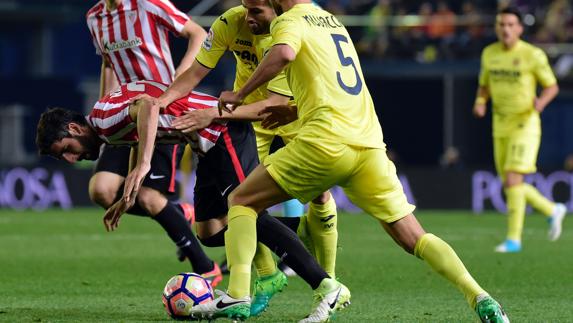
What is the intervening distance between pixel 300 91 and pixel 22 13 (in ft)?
83.9

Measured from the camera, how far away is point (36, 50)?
3189 cm

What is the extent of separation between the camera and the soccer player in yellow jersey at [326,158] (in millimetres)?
6230

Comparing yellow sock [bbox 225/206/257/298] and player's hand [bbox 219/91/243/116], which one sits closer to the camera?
player's hand [bbox 219/91/243/116]

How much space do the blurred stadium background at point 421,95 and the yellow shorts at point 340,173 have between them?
14969 millimetres

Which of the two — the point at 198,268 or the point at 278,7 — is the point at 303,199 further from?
the point at 198,268

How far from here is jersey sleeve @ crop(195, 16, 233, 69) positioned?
7.33 m

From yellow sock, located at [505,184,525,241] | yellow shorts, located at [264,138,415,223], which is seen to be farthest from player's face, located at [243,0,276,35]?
yellow sock, located at [505,184,525,241]

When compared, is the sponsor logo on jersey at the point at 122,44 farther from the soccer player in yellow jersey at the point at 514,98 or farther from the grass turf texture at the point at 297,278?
the soccer player in yellow jersey at the point at 514,98

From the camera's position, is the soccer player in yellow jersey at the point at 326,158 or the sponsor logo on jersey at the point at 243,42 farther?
the sponsor logo on jersey at the point at 243,42

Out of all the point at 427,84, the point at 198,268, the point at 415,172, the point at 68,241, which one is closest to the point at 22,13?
the point at 427,84

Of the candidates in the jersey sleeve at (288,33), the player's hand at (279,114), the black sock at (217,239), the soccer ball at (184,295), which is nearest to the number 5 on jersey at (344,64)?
the jersey sleeve at (288,33)

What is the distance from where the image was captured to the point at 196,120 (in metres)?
6.94

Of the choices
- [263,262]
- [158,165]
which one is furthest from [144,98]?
[158,165]

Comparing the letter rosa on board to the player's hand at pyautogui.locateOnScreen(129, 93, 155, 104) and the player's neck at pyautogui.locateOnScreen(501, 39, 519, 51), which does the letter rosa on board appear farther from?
the player's hand at pyautogui.locateOnScreen(129, 93, 155, 104)
